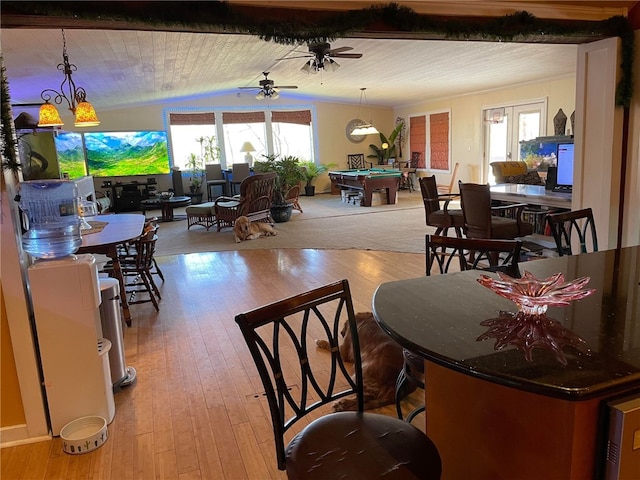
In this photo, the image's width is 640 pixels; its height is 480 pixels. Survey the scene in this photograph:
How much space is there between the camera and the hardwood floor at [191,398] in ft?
6.86

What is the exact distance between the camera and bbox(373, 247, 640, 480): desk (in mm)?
1076

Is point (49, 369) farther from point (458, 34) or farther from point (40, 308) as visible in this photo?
point (458, 34)

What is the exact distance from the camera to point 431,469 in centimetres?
127

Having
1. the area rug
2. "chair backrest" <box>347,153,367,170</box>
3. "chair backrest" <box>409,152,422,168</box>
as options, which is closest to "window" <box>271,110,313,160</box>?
"chair backrest" <box>347,153,367,170</box>

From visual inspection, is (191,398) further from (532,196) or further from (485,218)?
(532,196)

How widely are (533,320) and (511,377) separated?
39 cm

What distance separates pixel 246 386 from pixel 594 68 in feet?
11.4

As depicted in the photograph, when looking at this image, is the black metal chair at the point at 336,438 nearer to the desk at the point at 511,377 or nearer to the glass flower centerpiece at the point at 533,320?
the desk at the point at 511,377

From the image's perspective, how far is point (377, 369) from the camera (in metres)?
2.57

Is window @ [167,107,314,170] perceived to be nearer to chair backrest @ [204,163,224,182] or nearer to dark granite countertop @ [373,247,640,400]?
chair backrest @ [204,163,224,182]

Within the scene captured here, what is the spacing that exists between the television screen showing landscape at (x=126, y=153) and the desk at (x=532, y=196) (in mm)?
8177

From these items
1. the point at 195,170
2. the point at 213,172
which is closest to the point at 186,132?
the point at 195,170

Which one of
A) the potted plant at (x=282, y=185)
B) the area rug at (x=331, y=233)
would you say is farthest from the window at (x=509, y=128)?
the potted plant at (x=282, y=185)

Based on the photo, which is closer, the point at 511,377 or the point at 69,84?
the point at 511,377
